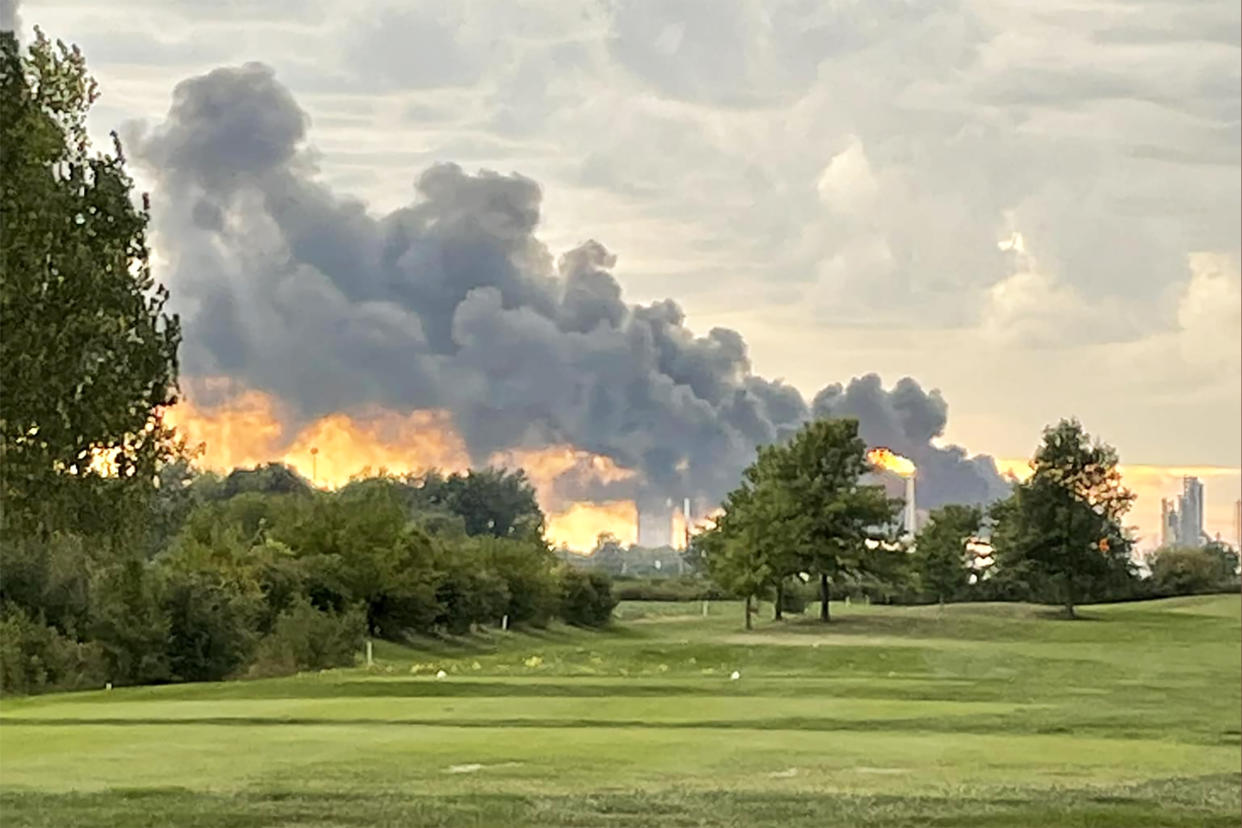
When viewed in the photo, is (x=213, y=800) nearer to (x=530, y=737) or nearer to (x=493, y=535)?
(x=530, y=737)

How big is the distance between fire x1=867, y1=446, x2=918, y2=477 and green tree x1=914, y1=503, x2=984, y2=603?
39 centimetres

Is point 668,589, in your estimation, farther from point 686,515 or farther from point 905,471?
point 905,471

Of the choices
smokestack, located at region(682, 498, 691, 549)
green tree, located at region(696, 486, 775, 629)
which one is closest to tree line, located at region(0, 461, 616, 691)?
green tree, located at region(696, 486, 775, 629)

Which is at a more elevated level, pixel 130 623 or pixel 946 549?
pixel 946 549

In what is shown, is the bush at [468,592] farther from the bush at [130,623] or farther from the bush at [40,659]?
the bush at [40,659]

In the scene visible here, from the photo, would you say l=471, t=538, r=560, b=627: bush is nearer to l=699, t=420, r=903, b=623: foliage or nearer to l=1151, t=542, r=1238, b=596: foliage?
l=699, t=420, r=903, b=623: foliage

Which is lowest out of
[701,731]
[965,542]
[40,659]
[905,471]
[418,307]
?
[701,731]

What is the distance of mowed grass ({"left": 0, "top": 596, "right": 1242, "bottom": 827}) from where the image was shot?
6.59 meters

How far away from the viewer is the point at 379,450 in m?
9.50

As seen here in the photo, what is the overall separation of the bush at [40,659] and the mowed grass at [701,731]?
194 millimetres

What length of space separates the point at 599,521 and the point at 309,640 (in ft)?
13.4

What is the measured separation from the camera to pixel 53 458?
818 cm

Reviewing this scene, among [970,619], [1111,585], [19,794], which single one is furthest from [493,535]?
[19,794]

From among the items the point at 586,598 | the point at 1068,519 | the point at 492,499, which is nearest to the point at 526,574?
the point at 586,598
